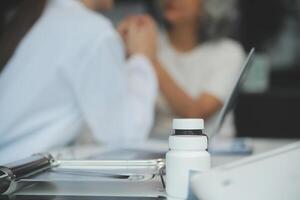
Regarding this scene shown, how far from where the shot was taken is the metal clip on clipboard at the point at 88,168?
2.47 ft

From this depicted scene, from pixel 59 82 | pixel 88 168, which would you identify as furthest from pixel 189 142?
pixel 59 82

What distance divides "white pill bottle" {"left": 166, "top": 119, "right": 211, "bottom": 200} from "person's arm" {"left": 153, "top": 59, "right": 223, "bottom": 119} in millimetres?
1239

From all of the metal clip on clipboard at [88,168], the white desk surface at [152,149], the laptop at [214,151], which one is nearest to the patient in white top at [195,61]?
the white desk surface at [152,149]

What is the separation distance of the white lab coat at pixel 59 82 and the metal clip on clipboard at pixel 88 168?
25 centimetres

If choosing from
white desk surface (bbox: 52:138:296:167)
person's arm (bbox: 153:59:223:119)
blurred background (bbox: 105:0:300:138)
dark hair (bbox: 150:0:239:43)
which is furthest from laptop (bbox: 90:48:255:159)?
blurred background (bbox: 105:0:300:138)

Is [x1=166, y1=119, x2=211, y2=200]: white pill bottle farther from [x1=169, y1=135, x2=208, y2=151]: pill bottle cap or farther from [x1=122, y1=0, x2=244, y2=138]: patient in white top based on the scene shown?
[x1=122, y1=0, x2=244, y2=138]: patient in white top

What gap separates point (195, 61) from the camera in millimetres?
2043

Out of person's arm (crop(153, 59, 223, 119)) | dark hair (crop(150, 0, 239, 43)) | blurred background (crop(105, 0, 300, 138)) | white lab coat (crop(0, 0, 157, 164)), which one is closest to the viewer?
white lab coat (crop(0, 0, 157, 164))

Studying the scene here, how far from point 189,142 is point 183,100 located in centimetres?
131

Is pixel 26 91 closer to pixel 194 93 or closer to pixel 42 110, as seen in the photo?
pixel 42 110

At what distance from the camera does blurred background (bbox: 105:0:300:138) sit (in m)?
2.66

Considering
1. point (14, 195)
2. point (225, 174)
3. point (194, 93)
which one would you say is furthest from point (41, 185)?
point (194, 93)

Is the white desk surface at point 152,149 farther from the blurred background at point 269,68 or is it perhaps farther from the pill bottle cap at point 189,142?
the blurred background at point 269,68

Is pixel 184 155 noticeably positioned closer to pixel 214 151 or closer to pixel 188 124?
pixel 188 124
